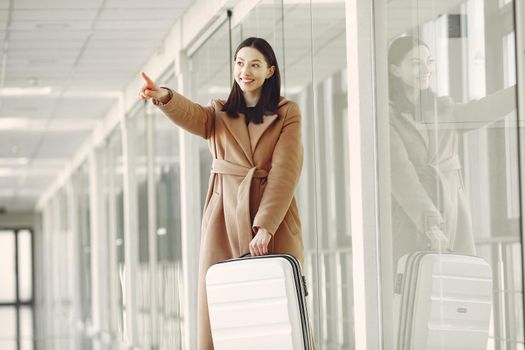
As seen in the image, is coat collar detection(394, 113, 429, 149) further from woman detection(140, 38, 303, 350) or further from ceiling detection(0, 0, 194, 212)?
ceiling detection(0, 0, 194, 212)

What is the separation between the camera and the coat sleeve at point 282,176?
3914 millimetres

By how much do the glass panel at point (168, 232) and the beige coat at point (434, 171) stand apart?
4.51 m

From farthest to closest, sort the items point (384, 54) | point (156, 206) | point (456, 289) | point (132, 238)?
point (132, 238), point (156, 206), point (384, 54), point (456, 289)

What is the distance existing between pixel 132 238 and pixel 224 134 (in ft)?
25.3

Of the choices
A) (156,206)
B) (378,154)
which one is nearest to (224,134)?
(378,154)

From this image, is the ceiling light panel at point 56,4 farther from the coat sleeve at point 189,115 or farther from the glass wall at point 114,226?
the glass wall at point 114,226

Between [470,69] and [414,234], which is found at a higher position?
[470,69]

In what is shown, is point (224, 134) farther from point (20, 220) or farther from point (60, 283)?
point (20, 220)

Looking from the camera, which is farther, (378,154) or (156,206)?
(156,206)

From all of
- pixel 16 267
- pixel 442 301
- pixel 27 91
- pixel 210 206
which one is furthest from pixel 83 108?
pixel 16 267

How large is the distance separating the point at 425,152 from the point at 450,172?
247 mm

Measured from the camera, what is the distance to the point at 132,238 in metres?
11.7

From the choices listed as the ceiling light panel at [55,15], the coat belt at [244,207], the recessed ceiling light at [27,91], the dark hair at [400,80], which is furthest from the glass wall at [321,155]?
the recessed ceiling light at [27,91]

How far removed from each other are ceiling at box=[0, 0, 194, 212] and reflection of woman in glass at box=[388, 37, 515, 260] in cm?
366
